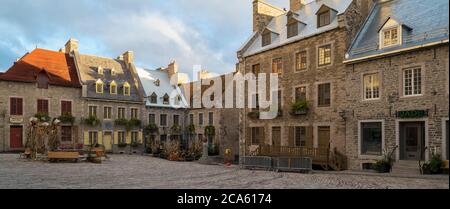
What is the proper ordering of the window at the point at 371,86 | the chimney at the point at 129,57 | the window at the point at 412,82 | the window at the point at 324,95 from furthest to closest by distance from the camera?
1. the chimney at the point at 129,57
2. the window at the point at 324,95
3. the window at the point at 371,86
4. the window at the point at 412,82

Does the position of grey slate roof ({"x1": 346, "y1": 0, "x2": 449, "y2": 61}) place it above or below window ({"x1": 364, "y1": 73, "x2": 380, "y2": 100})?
above

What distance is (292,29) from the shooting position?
78.7 ft

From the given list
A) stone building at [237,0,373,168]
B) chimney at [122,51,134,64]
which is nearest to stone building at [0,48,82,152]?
chimney at [122,51,134,64]

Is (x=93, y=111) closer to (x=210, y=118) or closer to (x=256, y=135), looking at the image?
(x=210, y=118)

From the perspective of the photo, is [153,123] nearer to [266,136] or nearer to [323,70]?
[266,136]

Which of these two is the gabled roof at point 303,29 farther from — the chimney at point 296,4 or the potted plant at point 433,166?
the potted plant at point 433,166

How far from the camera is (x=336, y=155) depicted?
19.9 m

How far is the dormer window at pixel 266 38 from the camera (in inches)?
1015

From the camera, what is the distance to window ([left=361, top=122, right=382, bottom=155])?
18.1m

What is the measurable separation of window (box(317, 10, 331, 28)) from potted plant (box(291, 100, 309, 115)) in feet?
16.5

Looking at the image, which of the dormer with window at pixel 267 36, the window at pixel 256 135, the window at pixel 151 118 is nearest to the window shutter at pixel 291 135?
the window at pixel 256 135

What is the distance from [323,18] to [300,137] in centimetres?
779

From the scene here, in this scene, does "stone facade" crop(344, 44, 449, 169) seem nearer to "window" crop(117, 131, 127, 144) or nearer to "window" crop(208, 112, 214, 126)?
"window" crop(208, 112, 214, 126)

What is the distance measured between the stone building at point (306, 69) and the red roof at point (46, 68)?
18540mm
